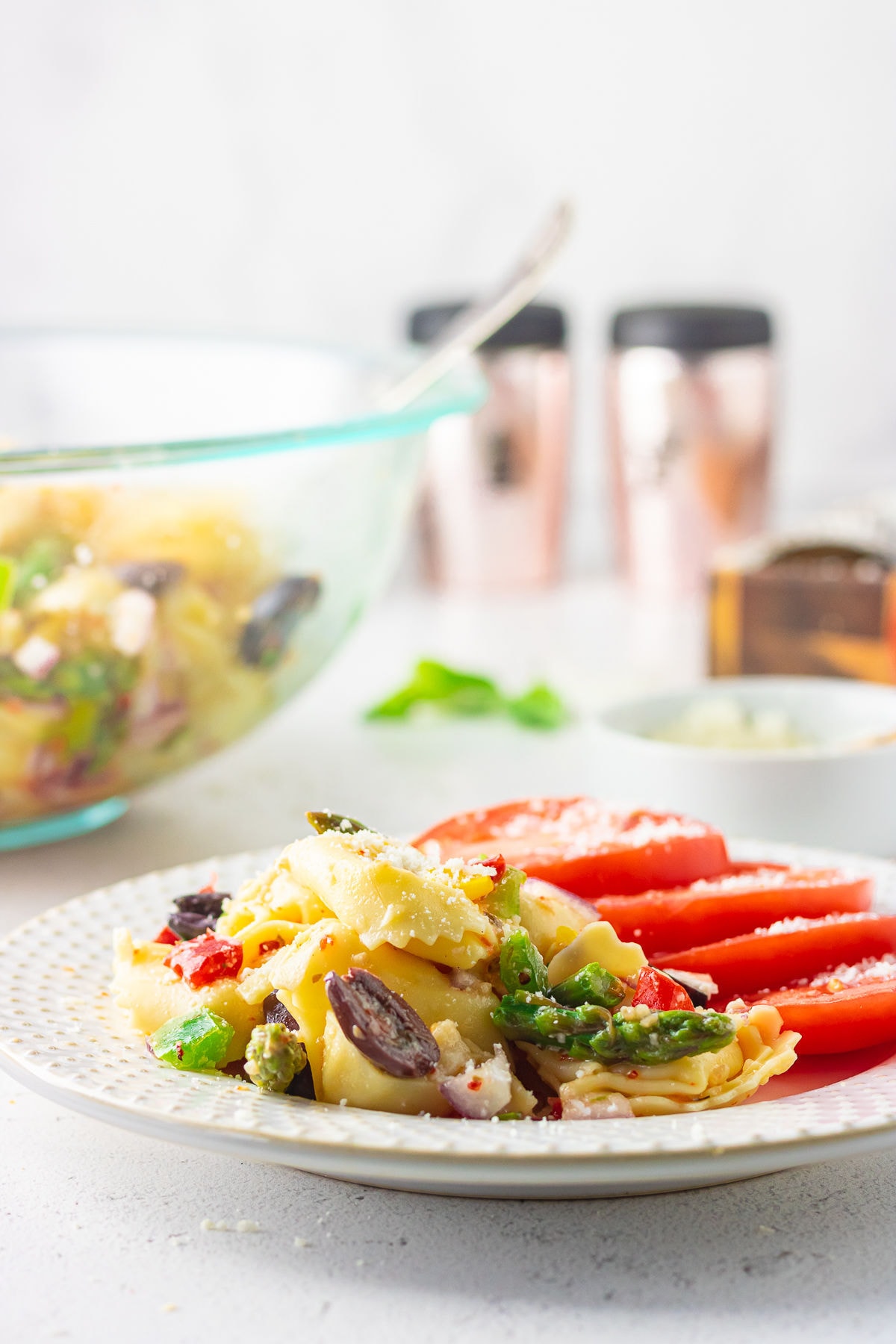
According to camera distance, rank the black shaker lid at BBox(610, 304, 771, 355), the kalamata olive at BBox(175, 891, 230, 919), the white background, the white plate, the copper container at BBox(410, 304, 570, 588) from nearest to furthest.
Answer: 1. the white plate
2. the kalamata olive at BBox(175, 891, 230, 919)
3. the black shaker lid at BBox(610, 304, 771, 355)
4. the copper container at BBox(410, 304, 570, 588)
5. the white background

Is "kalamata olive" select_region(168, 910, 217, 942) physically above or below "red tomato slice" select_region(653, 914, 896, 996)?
above

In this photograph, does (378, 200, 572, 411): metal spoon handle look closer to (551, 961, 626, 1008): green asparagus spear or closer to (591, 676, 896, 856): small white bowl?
(591, 676, 896, 856): small white bowl

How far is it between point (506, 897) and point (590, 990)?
77 mm

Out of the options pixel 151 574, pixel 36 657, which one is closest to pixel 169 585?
pixel 151 574

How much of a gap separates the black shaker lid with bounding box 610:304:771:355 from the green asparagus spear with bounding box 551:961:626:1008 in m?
1.89

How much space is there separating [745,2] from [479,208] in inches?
22.8

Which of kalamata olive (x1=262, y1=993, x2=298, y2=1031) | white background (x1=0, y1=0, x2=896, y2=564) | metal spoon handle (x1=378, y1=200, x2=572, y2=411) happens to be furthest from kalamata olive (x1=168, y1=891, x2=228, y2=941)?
white background (x1=0, y1=0, x2=896, y2=564)

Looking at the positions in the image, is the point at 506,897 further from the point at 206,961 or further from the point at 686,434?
the point at 686,434

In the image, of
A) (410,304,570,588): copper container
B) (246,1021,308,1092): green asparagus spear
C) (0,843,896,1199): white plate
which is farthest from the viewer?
(410,304,570,588): copper container

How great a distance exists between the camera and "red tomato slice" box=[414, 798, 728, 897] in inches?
40.9

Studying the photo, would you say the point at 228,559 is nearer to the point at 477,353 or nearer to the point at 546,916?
the point at 546,916

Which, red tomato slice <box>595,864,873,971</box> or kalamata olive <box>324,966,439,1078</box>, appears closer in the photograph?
kalamata olive <box>324,966,439,1078</box>

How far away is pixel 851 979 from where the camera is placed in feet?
3.18

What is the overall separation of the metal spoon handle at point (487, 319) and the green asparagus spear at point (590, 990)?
35.9 inches
